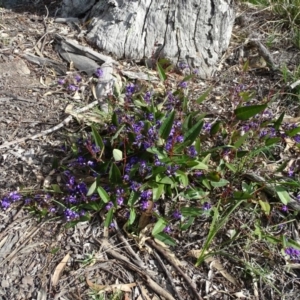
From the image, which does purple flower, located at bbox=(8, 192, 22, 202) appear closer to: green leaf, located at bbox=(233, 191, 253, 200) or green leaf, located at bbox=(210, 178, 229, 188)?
green leaf, located at bbox=(210, 178, 229, 188)

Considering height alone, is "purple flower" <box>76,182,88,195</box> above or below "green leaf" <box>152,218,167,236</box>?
above

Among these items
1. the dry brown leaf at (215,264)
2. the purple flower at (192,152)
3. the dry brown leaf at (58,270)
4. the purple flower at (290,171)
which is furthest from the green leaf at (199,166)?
the dry brown leaf at (58,270)

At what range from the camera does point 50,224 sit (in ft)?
7.45

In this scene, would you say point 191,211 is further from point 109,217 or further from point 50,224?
point 50,224

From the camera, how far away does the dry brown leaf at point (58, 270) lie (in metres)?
2.10

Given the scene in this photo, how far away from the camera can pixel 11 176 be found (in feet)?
7.99

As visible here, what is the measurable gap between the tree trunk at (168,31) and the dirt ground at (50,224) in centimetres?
19

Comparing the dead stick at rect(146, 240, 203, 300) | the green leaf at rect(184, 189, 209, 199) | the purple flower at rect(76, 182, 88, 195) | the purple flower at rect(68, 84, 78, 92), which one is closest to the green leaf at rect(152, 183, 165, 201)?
the green leaf at rect(184, 189, 209, 199)

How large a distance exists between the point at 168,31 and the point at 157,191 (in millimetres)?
1332

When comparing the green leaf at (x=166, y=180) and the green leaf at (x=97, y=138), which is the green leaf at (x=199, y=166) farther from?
the green leaf at (x=97, y=138)

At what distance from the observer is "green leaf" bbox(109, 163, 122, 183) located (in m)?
2.13

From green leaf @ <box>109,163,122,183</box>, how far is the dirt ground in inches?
9.8

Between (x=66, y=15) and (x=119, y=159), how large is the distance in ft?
5.69

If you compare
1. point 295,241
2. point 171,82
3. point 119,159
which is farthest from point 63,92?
point 295,241
